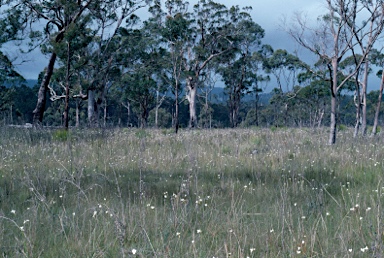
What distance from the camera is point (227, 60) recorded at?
139 ft

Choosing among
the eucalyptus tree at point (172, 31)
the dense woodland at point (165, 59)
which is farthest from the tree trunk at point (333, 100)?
the eucalyptus tree at point (172, 31)

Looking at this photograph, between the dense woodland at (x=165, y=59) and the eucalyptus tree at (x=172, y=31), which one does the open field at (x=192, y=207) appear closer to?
the dense woodland at (x=165, y=59)

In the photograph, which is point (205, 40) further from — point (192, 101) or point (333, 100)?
point (333, 100)

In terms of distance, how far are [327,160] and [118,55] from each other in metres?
27.4

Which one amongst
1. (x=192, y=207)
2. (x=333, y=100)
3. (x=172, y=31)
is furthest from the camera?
(x=172, y=31)

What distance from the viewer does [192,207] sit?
14.6ft

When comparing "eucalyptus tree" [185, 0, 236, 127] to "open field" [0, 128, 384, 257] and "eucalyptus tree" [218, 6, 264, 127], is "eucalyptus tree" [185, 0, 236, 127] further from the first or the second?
"open field" [0, 128, 384, 257]

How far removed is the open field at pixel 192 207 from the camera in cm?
325

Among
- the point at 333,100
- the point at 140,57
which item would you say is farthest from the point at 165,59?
the point at 333,100

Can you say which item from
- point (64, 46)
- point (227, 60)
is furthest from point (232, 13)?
point (64, 46)

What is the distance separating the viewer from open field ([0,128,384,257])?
325 cm

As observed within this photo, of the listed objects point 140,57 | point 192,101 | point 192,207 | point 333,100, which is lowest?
point 192,207

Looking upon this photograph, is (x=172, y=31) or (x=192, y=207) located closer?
(x=192, y=207)

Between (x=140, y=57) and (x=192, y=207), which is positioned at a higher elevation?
(x=140, y=57)
